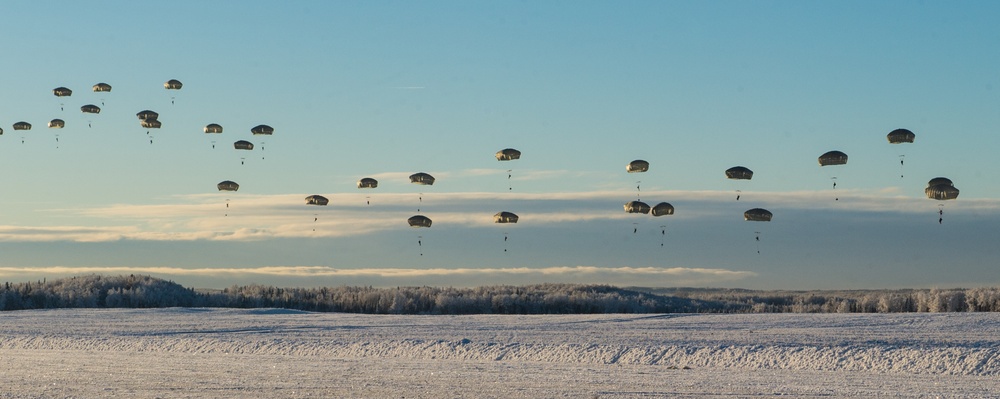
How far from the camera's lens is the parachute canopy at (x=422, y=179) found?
58.7 meters

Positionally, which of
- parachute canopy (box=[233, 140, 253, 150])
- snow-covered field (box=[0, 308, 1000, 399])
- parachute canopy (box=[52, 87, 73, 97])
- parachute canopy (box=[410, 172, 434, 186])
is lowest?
snow-covered field (box=[0, 308, 1000, 399])

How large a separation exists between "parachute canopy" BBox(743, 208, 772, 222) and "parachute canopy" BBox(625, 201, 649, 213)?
567cm

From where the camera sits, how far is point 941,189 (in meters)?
52.9

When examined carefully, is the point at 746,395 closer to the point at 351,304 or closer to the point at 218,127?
the point at 351,304

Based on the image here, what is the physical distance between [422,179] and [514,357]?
28.0 m

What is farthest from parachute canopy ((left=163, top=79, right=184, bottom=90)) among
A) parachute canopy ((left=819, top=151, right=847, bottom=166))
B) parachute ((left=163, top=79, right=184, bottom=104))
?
parachute canopy ((left=819, top=151, right=847, bottom=166))

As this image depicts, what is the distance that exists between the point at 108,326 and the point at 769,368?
29292mm

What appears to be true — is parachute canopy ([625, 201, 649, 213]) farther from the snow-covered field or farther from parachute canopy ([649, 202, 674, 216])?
the snow-covered field

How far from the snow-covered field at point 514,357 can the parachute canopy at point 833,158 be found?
13340 mm

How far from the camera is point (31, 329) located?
4569 cm

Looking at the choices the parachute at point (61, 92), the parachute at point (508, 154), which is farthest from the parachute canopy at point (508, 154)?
the parachute at point (61, 92)

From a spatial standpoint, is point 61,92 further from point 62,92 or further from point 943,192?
point 943,192

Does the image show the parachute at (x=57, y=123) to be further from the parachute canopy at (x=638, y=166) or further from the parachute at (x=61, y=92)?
the parachute canopy at (x=638, y=166)

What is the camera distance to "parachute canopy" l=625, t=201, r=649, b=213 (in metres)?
60.2
